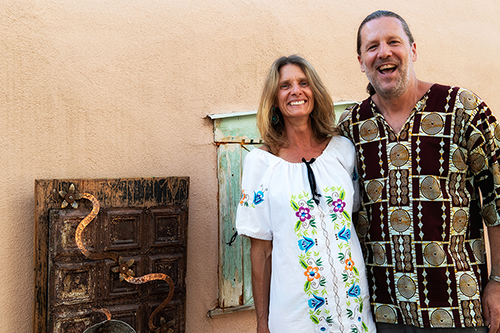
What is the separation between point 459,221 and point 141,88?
1.98 metres

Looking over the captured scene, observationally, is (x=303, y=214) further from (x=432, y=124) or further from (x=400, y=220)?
(x=432, y=124)

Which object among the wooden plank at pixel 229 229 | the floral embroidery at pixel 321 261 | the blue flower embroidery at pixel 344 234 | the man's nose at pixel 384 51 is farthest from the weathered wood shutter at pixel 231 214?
the man's nose at pixel 384 51

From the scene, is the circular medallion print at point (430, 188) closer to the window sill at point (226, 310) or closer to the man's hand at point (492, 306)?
the man's hand at point (492, 306)

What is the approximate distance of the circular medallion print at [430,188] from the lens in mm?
1892

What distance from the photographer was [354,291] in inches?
77.7

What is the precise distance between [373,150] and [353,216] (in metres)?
0.39

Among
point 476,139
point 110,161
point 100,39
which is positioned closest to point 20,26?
point 100,39

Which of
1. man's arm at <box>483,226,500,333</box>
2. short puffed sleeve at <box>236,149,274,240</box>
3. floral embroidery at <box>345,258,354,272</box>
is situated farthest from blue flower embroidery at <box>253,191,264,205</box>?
man's arm at <box>483,226,500,333</box>

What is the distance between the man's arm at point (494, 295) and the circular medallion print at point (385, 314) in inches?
15.9

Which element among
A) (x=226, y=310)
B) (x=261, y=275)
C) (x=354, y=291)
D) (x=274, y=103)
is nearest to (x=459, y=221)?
(x=354, y=291)

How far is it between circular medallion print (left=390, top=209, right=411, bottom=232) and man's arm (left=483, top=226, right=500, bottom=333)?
16.7 inches

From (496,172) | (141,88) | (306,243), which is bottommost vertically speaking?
(306,243)

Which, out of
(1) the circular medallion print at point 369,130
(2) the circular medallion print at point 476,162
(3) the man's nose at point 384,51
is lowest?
(2) the circular medallion print at point 476,162

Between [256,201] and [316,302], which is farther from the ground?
[256,201]
